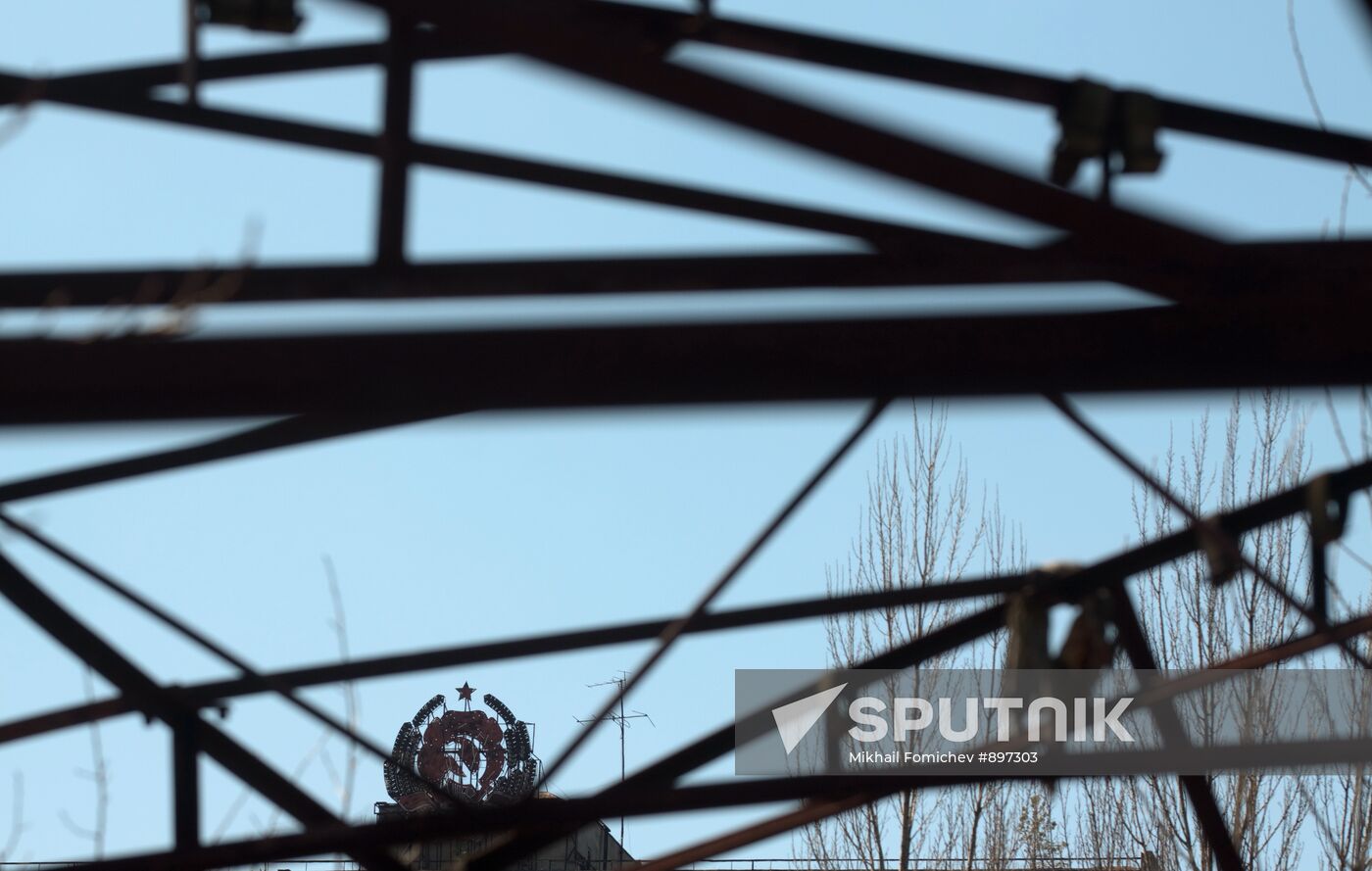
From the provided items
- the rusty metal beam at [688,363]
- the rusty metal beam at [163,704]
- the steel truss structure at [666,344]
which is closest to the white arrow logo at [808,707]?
the steel truss structure at [666,344]

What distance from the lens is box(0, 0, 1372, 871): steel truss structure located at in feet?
11.5

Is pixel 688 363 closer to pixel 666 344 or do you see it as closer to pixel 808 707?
pixel 666 344

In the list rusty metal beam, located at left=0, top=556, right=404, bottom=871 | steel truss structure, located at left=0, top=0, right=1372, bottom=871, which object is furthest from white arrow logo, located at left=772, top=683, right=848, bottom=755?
rusty metal beam, located at left=0, top=556, right=404, bottom=871

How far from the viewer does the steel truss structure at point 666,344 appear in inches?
138

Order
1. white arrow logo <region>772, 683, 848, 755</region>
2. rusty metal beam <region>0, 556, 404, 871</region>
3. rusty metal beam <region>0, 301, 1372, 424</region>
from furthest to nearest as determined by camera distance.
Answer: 1. white arrow logo <region>772, 683, 848, 755</region>
2. rusty metal beam <region>0, 556, 404, 871</region>
3. rusty metal beam <region>0, 301, 1372, 424</region>

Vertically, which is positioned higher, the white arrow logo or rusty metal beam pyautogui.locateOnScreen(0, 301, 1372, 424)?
the white arrow logo

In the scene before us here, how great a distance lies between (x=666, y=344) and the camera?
11.7ft

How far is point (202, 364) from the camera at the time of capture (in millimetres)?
3461

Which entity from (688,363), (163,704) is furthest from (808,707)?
(688,363)

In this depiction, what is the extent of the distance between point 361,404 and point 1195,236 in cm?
201

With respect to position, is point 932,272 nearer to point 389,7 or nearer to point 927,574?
point 389,7

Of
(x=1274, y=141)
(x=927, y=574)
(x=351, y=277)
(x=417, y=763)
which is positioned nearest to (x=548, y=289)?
(x=351, y=277)

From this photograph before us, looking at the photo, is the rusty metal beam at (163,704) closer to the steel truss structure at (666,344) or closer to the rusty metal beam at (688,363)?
the steel truss structure at (666,344)

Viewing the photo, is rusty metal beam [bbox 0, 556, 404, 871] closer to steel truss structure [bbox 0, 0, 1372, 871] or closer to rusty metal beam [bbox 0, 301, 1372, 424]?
steel truss structure [bbox 0, 0, 1372, 871]
